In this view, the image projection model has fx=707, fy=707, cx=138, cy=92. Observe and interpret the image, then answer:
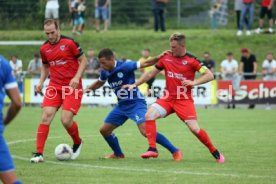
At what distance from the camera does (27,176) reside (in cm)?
950

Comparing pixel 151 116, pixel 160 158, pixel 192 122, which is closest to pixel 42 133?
pixel 151 116

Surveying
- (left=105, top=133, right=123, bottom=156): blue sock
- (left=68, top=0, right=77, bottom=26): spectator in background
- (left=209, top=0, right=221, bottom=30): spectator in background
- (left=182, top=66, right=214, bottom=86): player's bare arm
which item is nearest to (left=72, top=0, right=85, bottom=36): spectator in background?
(left=68, top=0, right=77, bottom=26): spectator in background

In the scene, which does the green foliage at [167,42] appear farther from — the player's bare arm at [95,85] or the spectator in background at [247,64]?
the player's bare arm at [95,85]

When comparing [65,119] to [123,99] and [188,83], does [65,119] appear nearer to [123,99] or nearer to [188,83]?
[123,99]

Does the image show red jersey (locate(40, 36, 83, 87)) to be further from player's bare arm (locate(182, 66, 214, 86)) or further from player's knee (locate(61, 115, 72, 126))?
player's bare arm (locate(182, 66, 214, 86))

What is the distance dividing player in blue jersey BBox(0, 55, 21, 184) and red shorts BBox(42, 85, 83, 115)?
4.70 metres

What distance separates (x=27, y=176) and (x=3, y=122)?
288cm

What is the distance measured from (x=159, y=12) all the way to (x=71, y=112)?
2121cm

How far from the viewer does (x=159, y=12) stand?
32219mm

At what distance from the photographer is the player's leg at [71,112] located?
449 inches

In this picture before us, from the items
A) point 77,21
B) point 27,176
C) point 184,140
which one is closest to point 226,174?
point 27,176

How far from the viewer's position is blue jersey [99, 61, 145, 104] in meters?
11.5

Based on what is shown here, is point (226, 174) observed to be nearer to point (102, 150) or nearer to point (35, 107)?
point (102, 150)

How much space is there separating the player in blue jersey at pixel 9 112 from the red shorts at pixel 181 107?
4860 millimetres
